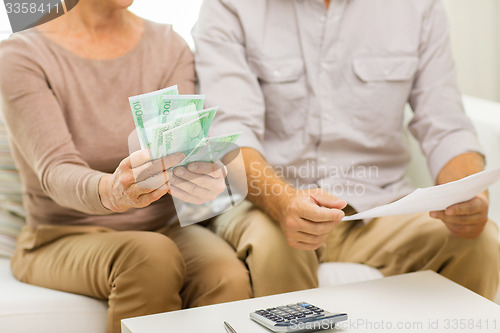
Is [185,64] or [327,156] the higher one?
[185,64]

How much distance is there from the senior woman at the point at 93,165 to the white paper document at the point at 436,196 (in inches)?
12.3

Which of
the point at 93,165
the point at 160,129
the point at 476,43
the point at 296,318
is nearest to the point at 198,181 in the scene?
the point at 160,129

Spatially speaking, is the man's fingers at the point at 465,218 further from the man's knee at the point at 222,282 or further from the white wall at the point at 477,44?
the white wall at the point at 477,44

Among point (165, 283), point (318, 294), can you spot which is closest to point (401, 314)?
point (318, 294)

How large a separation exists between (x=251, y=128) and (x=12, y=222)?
0.57 m

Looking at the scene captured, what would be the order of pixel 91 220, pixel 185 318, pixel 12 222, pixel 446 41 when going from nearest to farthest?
pixel 185 318 → pixel 91 220 → pixel 12 222 → pixel 446 41

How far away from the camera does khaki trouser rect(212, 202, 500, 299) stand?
1.21 meters

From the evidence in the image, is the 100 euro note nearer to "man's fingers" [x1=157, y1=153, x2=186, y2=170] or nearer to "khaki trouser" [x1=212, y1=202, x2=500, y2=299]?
"man's fingers" [x1=157, y1=153, x2=186, y2=170]

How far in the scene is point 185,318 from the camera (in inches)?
36.7

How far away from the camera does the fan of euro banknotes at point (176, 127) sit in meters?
0.87

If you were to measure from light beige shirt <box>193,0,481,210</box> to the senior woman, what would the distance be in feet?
0.73

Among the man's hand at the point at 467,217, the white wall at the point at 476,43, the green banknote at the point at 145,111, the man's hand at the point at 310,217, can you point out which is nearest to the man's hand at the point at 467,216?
the man's hand at the point at 467,217

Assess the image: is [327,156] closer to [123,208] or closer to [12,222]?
[123,208]

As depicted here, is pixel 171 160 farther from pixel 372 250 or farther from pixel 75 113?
Result: pixel 372 250
